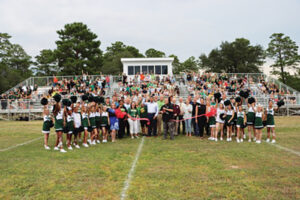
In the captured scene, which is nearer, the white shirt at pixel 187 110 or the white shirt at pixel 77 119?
the white shirt at pixel 77 119

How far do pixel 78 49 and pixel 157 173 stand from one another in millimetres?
47723

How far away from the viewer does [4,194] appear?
15.3ft

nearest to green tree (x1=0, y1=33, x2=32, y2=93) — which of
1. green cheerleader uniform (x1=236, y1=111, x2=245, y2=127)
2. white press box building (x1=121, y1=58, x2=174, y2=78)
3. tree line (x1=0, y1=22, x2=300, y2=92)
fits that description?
tree line (x1=0, y1=22, x2=300, y2=92)

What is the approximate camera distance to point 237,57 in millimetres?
57312

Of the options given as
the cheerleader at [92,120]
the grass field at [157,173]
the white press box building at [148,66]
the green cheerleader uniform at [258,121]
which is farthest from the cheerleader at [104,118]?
the white press box building at [148,66]

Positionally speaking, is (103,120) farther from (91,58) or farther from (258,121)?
(91,58)

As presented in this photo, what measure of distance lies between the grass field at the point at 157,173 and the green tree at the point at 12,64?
4721 cm

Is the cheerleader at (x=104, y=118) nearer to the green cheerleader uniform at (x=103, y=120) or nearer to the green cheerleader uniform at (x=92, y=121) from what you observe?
Result: the green cheerleader uniform at (x=103, y=120)

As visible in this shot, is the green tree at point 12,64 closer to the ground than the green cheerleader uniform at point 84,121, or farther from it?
farther from it

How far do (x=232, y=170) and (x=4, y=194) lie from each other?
16.1ft

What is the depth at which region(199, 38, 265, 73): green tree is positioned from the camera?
56.7 meters

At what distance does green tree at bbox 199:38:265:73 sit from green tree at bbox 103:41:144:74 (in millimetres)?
21876

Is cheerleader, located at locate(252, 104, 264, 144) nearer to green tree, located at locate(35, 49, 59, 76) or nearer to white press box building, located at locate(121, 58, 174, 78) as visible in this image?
white press box building, located at locate(121, 58, 174, 78)

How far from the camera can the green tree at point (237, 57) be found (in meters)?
56.7
